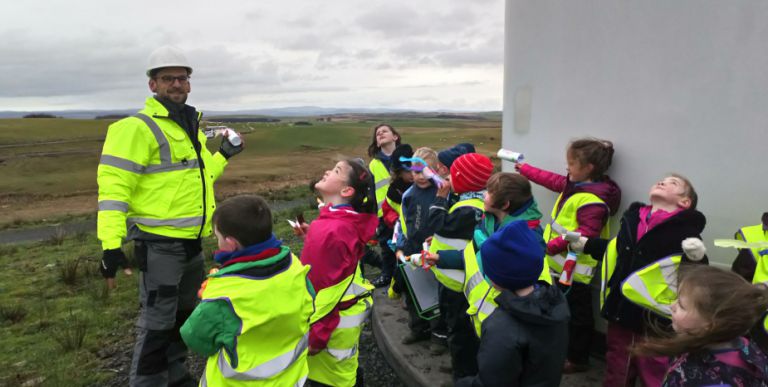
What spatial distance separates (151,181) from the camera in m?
3.38

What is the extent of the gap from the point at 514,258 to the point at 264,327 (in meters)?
1.23

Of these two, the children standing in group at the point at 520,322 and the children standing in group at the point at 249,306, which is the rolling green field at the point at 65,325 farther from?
the children standing in group at the point at 520,322

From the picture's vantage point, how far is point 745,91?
9.16 feet

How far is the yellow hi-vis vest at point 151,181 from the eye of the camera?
126 inches

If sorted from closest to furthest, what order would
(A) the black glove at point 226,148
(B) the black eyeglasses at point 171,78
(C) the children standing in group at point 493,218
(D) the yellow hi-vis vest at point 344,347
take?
(C) the children standing in group at point 493,218 < (D) the yellow hi-vis vest at point 344,347 < (B) the black eyeglasses at point 171,78 < (A) the black glove at point 226,148

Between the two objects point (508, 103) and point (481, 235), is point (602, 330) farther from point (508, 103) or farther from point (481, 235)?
point (508, 103)

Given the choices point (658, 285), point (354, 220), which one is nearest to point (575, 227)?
point (658, 285)

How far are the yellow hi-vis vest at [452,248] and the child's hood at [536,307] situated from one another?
3.62ft

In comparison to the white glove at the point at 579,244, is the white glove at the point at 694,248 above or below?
above

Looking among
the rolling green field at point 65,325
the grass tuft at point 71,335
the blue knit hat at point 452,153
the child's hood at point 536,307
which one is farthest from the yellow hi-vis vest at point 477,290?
the grass tuft at point 71,335

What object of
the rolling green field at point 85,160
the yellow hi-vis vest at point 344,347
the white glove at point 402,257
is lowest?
the rolling green field at point 85,160

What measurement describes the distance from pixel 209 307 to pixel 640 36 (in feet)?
10.4

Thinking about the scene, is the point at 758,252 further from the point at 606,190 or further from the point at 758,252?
the point at 606,190

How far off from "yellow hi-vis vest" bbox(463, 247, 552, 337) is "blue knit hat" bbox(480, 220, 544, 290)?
476 millimetres
